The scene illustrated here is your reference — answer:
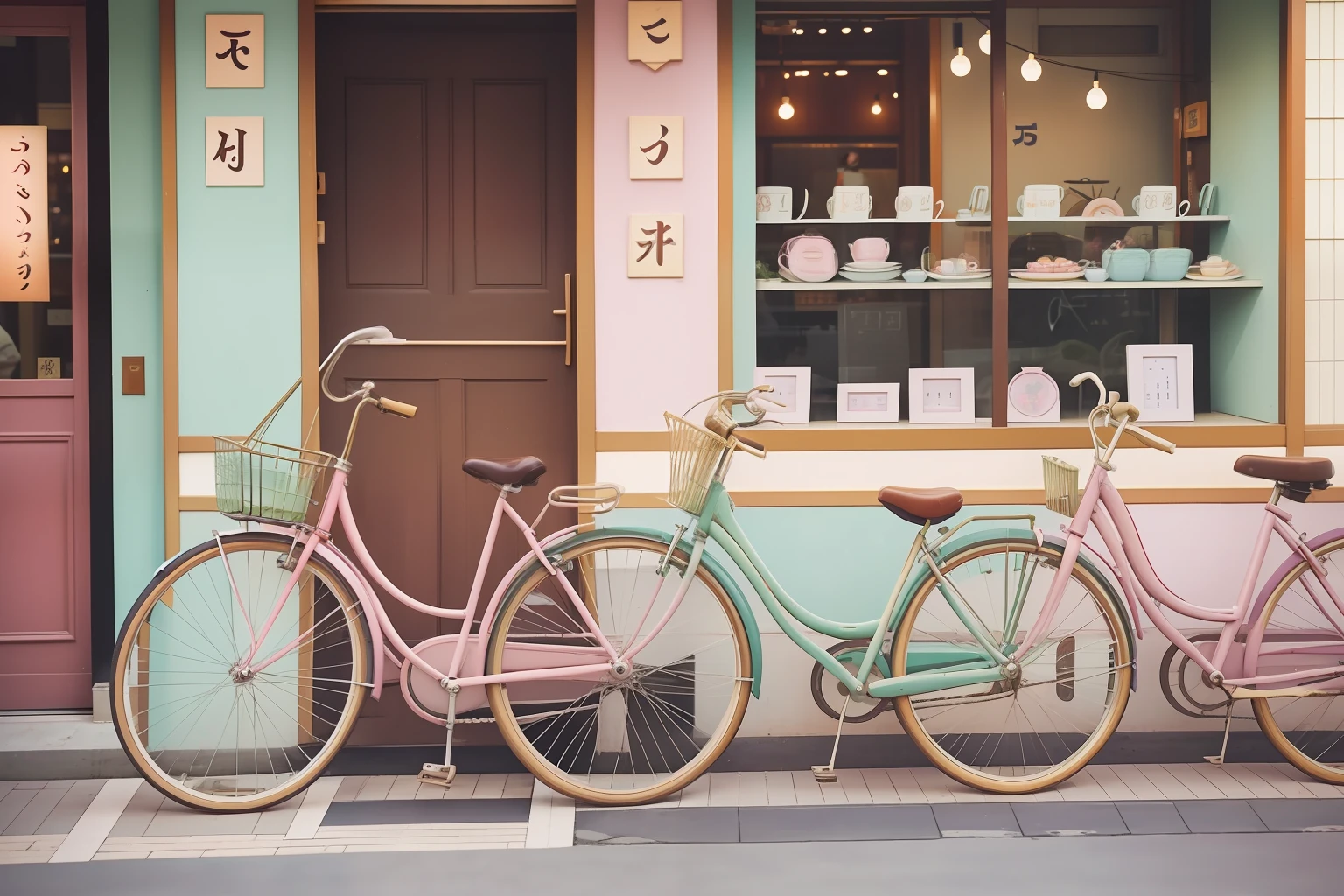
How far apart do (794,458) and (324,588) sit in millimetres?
1881

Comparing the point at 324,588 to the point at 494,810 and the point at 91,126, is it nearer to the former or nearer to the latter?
the point at 494,810

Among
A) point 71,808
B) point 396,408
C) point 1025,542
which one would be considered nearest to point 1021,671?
point 1025,542

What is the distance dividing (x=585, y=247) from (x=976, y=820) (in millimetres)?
2482

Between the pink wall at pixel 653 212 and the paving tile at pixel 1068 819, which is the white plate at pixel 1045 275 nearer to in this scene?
the pink wall at pixel 653 212

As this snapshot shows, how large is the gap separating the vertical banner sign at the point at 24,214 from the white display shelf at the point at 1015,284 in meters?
2.80

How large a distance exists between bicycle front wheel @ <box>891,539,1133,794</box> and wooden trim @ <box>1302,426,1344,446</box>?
118 centimetres

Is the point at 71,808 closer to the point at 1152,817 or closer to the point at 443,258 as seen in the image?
the point at 443,258

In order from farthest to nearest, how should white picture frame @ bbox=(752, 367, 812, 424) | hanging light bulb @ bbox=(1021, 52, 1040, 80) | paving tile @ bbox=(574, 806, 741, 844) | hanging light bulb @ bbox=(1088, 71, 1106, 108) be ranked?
hanging light bulb @ bbox=(1088, 71, 1106, 108)
hanging light bulb @ bbox=(1021, 52, 1040, 80)
white picture frame @ bbox=(752, 367, 812, 424)
paving tile @ bbox=(574, 806, 741, 844)

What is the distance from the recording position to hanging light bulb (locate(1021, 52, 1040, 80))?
512cm

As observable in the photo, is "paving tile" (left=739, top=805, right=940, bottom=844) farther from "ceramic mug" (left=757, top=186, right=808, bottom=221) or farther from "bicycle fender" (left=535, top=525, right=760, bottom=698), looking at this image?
"ceramic mug" (left=757, top=186, right=808, bottom=221)

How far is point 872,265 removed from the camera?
511 cm

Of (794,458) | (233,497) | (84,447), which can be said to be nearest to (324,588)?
(233,497)

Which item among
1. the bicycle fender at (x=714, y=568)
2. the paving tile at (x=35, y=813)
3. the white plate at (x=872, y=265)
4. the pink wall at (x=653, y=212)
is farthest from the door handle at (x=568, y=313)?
the paving tile at (x=35, y=813)

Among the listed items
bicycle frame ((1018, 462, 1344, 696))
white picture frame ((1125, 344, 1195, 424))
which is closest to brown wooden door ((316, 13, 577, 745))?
bicycle frame ((1018, 462, 1344, 696))
